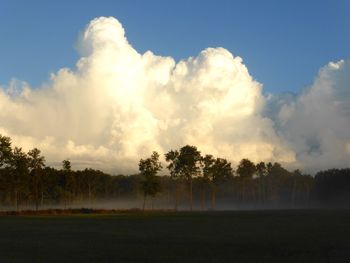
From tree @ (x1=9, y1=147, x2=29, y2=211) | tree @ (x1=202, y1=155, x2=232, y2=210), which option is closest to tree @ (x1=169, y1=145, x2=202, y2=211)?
tree @ (x1=202, y1=155, x2=232, y2=210)

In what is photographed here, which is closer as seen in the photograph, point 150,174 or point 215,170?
point 150,174

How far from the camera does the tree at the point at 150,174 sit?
452 ft

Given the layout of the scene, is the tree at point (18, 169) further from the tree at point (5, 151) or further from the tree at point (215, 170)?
the tree at point (215, 170)

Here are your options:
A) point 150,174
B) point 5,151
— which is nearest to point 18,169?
point 5,151

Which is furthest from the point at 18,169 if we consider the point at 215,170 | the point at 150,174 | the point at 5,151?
the point at 215,170

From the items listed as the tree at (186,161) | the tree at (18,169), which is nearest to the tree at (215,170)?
the tree at (186,161)

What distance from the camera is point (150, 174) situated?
14012cm

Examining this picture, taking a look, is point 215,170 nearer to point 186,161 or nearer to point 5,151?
point 186,161

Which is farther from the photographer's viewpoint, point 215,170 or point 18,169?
point 215,170

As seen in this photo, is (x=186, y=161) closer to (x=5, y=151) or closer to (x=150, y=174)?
(x=150, y=174)

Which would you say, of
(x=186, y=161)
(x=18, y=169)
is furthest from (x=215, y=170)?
(x=18, y=169)

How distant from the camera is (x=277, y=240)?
3522 cm

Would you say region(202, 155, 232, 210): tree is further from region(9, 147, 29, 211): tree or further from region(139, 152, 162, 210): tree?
region(9, 147, 29, 211): tree

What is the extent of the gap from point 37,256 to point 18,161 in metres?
99.0
